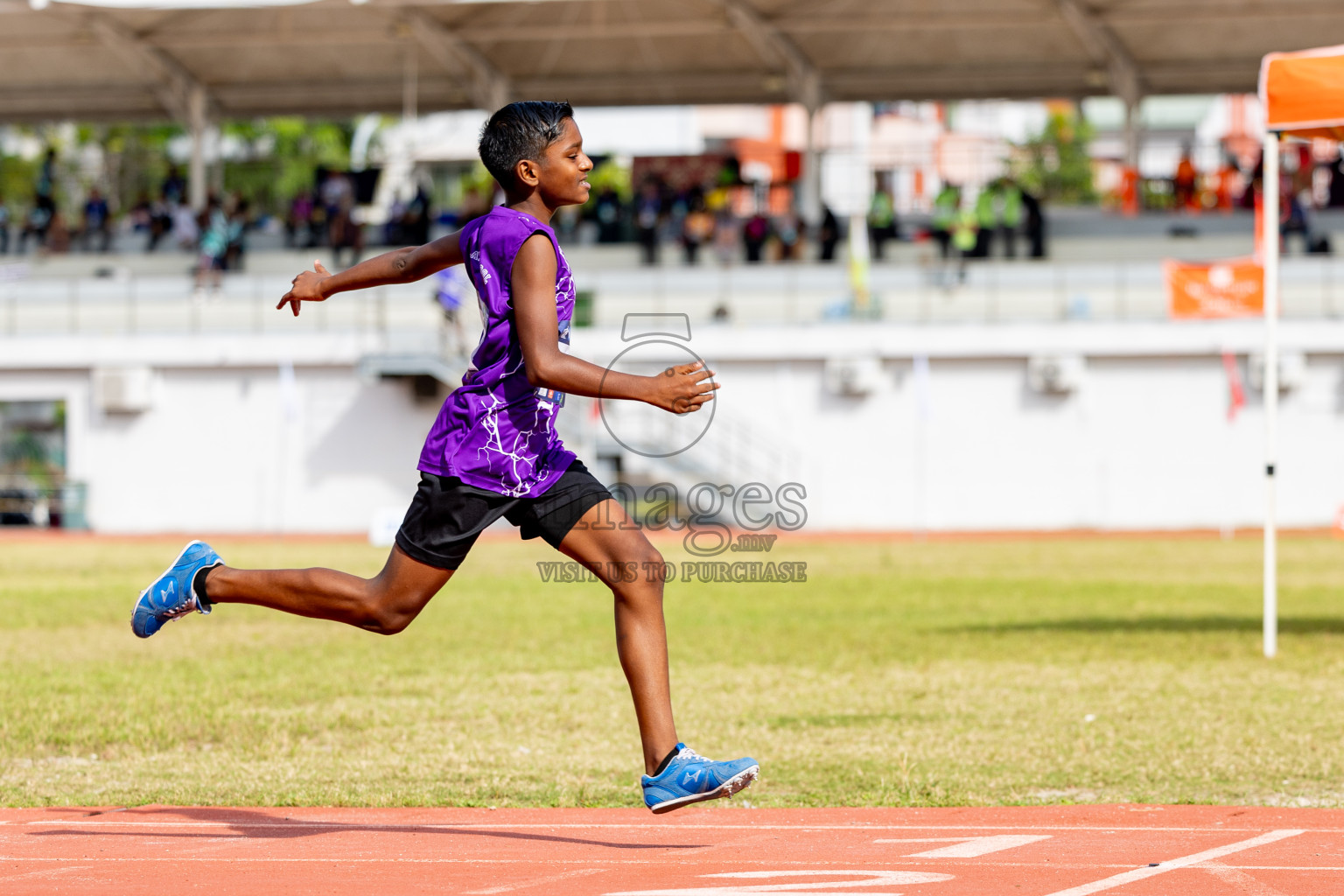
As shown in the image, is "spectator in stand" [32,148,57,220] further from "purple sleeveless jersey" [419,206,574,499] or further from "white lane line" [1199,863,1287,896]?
"white lane line" [1199,863,1287,896]

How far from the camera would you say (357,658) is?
43.8 ft

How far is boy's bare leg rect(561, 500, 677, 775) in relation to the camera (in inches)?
221

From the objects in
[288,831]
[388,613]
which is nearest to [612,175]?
[288,831]

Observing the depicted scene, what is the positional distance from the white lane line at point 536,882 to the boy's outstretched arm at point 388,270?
2016 millimetres

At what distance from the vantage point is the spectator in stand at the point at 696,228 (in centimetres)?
3750

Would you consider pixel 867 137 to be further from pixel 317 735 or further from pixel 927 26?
pixel 317 735

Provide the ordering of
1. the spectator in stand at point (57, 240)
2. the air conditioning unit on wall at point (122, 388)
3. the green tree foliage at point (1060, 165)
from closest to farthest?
the air conditioning unit on wall at point (122, 388), the spectator in stand at point (57, 240), the green tree foliage at point (1060, 165)

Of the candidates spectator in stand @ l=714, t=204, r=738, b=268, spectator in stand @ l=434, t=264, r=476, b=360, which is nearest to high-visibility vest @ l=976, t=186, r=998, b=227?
spectator in stand @ l=714, t=204, r=738, b=268

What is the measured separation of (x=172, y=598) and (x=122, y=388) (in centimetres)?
2997

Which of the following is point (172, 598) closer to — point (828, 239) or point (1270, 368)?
point (1270, 368)

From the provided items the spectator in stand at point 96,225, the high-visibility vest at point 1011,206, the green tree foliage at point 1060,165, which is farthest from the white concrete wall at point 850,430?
the green tree foliage at point 1060,165

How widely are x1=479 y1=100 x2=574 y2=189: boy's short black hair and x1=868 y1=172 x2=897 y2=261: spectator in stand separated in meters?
31.7

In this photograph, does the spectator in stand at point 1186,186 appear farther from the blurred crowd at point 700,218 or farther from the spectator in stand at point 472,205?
the spectator in stand at point 472,205

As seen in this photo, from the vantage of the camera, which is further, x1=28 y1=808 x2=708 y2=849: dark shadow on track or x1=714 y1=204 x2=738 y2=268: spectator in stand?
x1=714 y1=204 x2=738 y2=268: spectator in stand
